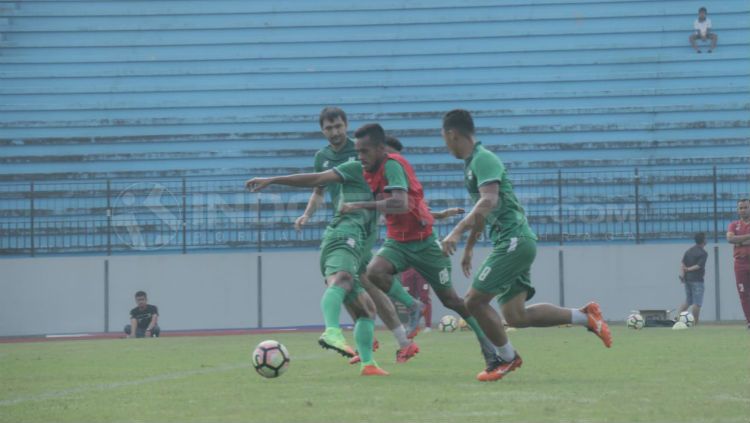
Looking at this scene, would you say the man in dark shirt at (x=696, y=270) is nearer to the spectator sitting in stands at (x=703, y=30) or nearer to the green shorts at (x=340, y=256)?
the spectator sitting in stands at (x=703, y=30)

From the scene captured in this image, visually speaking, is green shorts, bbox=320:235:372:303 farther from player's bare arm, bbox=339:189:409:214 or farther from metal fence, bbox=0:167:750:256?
metal fence, bbox=0:167:750:256

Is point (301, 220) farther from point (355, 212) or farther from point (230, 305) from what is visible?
point (230, 305)

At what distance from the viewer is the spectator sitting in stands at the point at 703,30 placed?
26.8 m

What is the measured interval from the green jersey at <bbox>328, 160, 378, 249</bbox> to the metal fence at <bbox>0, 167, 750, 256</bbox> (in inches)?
533

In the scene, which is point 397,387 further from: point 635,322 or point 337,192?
point 635,322

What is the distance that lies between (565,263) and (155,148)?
8.99m

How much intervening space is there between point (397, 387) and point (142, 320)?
48.2 feet

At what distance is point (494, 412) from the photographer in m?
6.88

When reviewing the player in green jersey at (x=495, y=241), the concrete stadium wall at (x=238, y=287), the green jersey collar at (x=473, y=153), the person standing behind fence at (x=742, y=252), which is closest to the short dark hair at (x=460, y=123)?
the player in green jersey at (x=495, y=241)

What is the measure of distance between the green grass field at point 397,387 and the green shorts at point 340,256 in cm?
85

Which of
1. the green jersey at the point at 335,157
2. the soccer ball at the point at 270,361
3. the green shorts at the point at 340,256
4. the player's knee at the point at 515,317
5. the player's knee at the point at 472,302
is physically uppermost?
the green jersey at the point at 335,157

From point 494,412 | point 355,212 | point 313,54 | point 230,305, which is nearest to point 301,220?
point 355,212

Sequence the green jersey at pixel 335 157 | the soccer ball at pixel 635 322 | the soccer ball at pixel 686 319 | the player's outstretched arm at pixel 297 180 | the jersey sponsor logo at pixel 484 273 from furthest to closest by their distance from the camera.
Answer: the soccer ball at pixel 686 319 → the soccer ball at pixel 635 322 → the green jersey at pixel 335 157 → the player's outstretched arm at pixel 297 180 → the jersey sponsor logo at pixel 484 273

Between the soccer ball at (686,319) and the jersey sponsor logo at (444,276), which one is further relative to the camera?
the soccer ball at (686,319)
